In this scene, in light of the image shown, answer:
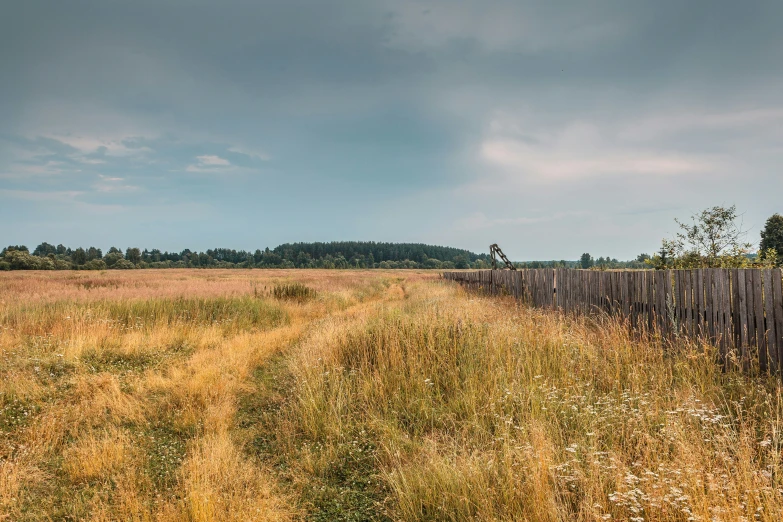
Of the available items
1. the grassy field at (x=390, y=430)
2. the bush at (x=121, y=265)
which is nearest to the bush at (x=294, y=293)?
the grassy field at (x=390, y=430)

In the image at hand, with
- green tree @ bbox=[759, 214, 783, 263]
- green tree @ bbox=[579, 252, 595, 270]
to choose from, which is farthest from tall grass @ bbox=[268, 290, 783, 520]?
green tree @ bbox=[579, 252, 595, 270]

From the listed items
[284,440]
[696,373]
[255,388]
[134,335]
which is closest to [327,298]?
[134,335]

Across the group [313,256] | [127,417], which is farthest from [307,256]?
[127,417]

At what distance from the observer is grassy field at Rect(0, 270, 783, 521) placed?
2773 millimetres

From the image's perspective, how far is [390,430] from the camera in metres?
4.19

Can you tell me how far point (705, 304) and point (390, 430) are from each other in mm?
5673

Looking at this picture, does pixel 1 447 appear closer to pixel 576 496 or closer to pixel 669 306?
pixel 576 496

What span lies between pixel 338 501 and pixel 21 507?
9.14 ft

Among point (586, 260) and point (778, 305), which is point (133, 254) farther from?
point (586, 260)

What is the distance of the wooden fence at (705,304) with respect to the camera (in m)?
5.29

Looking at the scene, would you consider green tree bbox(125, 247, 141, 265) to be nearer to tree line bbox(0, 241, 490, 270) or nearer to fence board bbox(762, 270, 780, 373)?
tree line bbox(0, 241, 490, 270)

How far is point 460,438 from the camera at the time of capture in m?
3.98

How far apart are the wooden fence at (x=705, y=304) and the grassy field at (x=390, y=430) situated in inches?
23.1

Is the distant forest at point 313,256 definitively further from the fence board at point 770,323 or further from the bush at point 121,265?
the fence board at point 770,323
